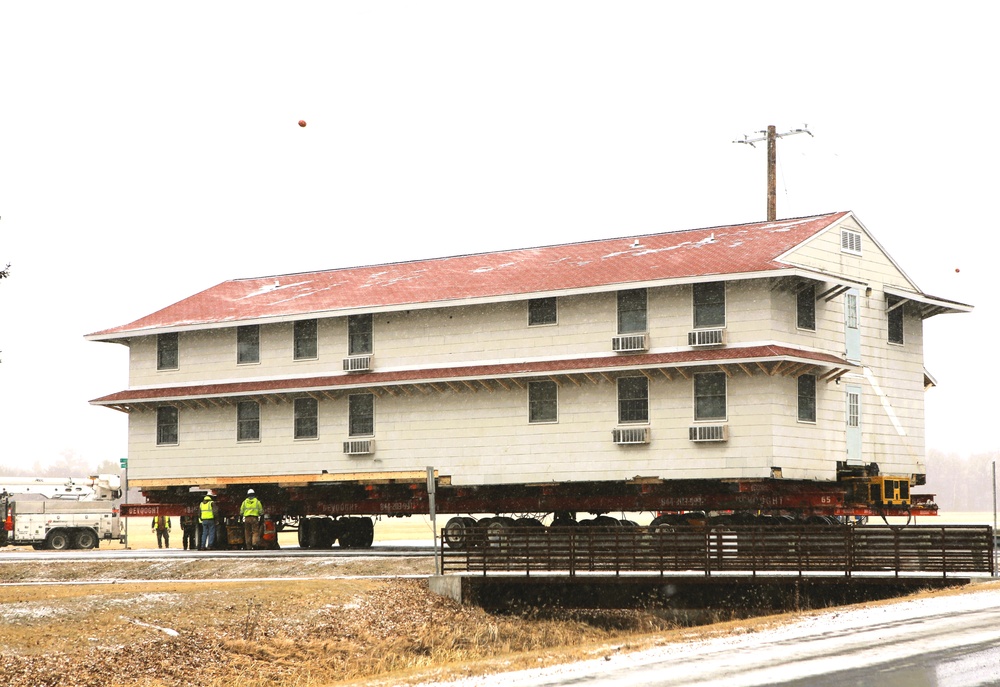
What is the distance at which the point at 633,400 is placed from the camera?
36.6 metres

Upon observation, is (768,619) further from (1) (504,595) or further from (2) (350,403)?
(2) (350,403)

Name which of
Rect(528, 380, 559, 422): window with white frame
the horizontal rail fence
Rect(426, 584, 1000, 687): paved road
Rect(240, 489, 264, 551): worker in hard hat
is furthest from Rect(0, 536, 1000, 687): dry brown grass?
Rect(240, 489, 264, 551): worker in hard hat

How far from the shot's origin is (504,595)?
2981 centimetres

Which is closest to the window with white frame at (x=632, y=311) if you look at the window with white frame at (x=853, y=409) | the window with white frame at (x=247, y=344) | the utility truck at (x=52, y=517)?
the window with white frame at (x=853, y=409)

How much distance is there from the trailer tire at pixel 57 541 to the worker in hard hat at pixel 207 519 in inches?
421

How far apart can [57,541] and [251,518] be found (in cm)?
1445

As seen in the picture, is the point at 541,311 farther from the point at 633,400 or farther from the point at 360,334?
the point at 360,334

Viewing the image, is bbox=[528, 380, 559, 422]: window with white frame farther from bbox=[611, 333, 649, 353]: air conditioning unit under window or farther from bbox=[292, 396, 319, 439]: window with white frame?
bbox=[292, 396, 319, 439]: window with white frame

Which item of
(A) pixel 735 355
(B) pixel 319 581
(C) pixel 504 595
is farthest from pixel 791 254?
(B) pixel 319 581

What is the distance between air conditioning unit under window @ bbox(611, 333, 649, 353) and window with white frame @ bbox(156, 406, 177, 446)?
15.7 m

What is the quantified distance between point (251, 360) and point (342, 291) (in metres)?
3.65

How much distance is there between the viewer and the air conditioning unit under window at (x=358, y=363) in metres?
40.9

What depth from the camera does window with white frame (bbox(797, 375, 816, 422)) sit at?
35.9m

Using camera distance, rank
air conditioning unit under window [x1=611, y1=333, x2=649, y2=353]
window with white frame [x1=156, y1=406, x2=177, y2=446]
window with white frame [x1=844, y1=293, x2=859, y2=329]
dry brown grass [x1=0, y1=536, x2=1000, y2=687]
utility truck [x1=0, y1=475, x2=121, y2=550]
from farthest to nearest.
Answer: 1. utility truck [x1=0, y1=475, x2=121, y2=550]
2. window with white frame [x1=156, y1=406, x2=177, y2=446]
3. window with white frame [x1=844, y1=293, x2=859, y2=329]
4. air conditioning unit under window [x1=611, y1=333, x2=649, y2=353]
5. dry brown grass [x1=0, y1=536, x2=1000, y2=687]
